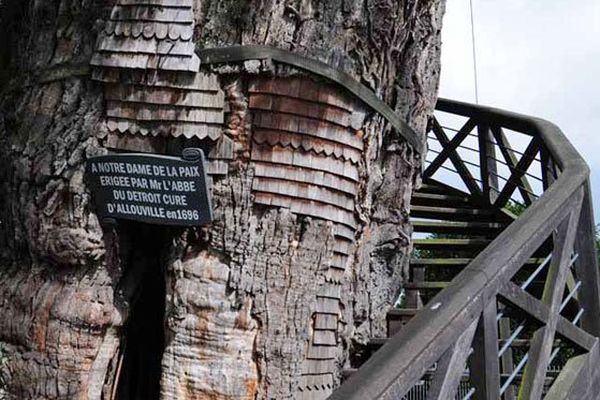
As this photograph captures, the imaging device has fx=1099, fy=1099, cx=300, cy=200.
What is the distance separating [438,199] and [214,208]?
379 centimetres

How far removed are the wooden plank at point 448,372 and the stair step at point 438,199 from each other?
483cm

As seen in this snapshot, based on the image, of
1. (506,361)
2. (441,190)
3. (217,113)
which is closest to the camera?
(217,113)

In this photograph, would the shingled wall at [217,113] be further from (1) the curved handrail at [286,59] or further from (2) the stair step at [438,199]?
(2) the stair step at [438,199]

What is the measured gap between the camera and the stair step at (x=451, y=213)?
8.54 meters

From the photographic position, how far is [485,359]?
13.1 ft

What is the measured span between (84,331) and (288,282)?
1.02 m

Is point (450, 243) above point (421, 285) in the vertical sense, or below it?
above

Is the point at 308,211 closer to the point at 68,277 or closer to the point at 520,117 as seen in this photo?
the point at 68,277

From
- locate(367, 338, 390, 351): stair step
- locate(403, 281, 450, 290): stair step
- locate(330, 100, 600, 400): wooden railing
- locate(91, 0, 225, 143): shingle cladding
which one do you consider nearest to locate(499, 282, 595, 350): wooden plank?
locate(330, 100, 600, 400): wooden railing

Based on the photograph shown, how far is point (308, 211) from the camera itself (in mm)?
5398

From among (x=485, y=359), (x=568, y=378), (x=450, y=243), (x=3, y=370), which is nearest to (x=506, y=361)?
(x=450, y=243)

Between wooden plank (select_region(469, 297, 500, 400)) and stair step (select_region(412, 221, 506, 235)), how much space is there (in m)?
4.12

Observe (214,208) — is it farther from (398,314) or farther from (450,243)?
(450,243)

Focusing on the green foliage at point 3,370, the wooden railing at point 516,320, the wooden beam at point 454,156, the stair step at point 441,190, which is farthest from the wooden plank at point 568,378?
the stair step at point 441,190
